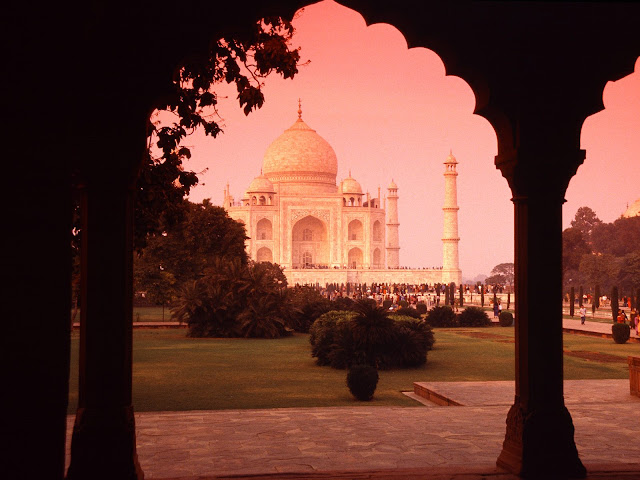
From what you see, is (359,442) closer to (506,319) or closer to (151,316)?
(506,319)

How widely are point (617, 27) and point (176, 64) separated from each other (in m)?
2.46

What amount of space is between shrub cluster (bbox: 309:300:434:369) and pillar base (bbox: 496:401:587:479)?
8.32m

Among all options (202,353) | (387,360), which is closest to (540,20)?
(387,360)

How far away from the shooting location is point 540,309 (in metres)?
4.57

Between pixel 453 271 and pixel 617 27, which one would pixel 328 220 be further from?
pixel 617 27

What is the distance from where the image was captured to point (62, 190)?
10.9 ft

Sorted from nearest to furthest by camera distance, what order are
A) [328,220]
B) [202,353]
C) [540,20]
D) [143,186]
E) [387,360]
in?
[540,20] → [143,186] → [387,360] → [202,353] → [328,220]

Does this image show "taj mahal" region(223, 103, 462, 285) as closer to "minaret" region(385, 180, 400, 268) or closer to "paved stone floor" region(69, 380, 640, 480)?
"minaret" region(385, 180, 400, 268)

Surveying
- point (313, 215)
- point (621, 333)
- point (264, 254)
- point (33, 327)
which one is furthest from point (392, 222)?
point (33, 327)

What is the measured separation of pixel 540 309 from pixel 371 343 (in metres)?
8.44

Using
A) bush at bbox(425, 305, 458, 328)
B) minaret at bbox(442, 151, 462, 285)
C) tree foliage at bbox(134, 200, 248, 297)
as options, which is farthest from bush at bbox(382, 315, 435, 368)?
minaret at bbox(442, 151, 462, 285)

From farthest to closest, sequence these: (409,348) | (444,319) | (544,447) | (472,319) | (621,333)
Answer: (472,319) → (444,319) → (621,333) → (409,348) → (544,447)

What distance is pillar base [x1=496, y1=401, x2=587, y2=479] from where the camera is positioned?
441 cm

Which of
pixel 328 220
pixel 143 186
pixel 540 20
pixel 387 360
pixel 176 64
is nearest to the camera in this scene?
pixel 176 64
